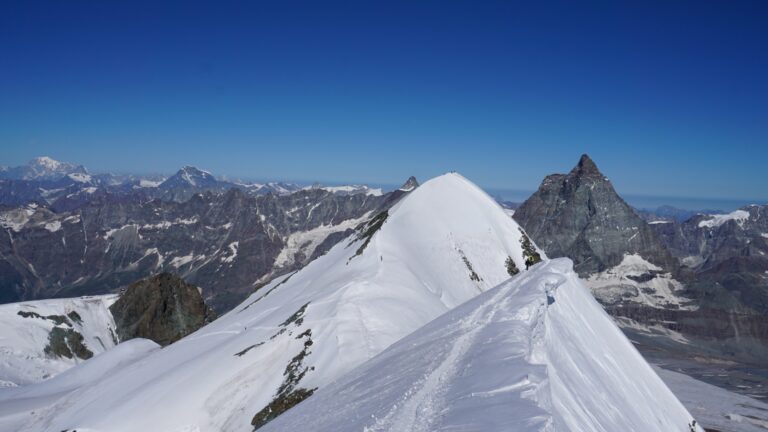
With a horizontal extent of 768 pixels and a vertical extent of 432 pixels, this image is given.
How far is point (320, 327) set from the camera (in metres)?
35.2

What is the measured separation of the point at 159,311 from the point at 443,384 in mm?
130657

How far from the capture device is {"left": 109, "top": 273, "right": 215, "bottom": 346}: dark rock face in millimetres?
129500

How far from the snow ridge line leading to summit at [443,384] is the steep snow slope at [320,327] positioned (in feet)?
30.5

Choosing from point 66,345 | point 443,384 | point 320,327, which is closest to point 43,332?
point 66,345

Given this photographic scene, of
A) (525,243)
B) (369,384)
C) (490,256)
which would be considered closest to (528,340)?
(369,384)

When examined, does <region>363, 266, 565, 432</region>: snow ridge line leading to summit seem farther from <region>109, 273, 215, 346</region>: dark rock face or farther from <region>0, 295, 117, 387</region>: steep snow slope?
<region>109, 273, 215, 346</region>: dark rock face

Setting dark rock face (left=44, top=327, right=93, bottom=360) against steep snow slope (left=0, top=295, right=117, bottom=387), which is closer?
steep snow slope (left=0, top=295, right=117, bottom=387)

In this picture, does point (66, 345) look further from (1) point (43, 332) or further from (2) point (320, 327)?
(2) point (320, 327)

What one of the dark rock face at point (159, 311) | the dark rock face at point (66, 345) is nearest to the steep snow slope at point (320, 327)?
the dark rock face at point (66, 345)

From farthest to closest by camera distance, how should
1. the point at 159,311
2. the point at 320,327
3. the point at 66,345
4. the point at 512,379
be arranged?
the point at 159,311 → the point at 66,345 → the point at 320,327 → the point at 512,379

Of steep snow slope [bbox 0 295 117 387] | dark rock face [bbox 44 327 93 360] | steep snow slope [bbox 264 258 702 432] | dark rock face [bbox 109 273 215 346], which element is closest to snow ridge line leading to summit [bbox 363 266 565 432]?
steep snow slope [bbox 264 258 702 432]

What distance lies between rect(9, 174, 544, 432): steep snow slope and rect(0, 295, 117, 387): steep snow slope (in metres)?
58.6

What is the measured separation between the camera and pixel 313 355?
32.5 metres

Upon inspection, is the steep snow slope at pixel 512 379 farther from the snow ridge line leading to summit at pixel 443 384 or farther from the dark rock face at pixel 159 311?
the dark rock face at pixel 159 311
